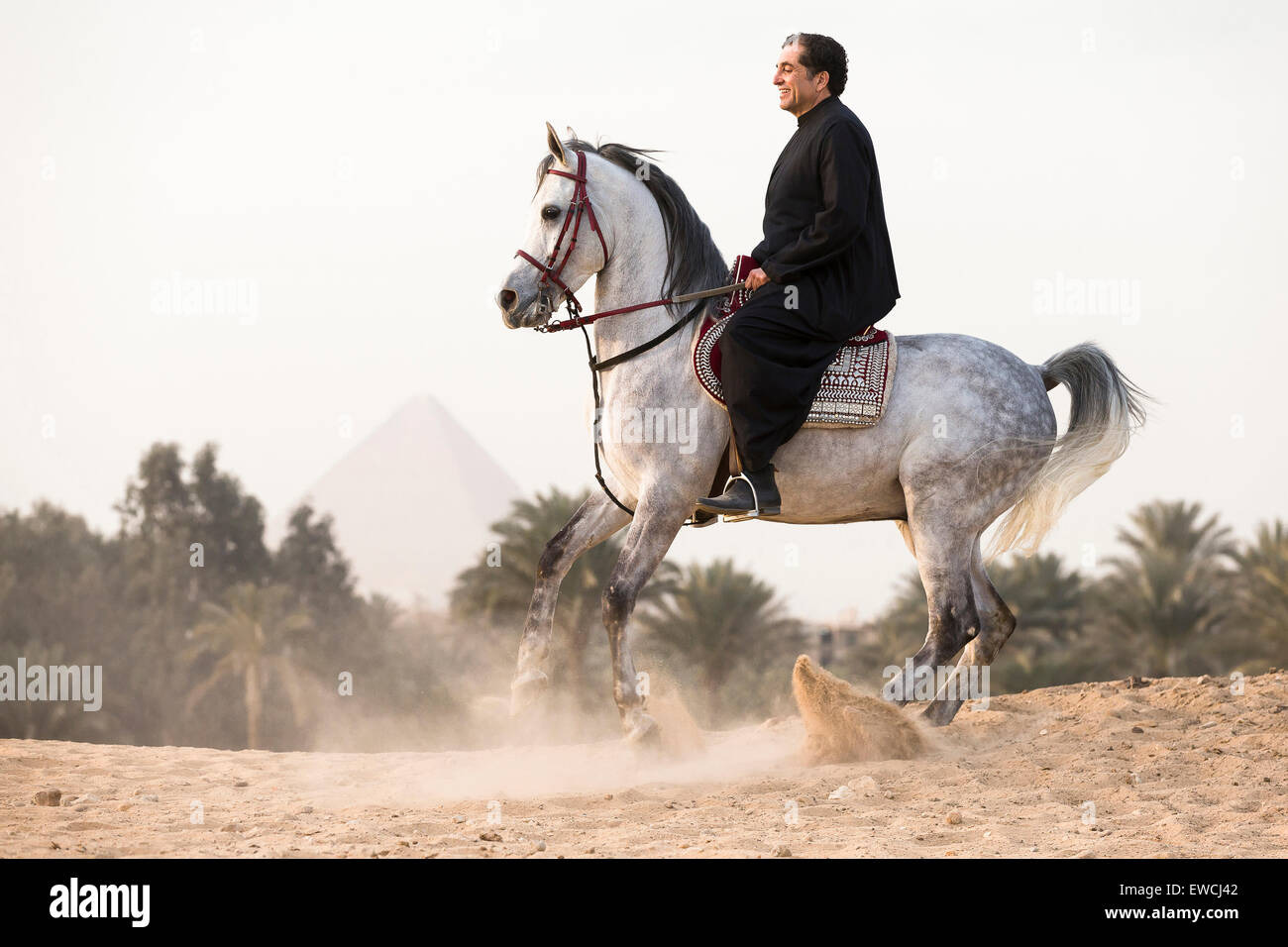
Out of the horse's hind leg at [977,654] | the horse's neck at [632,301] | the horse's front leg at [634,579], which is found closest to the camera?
the horse's front leg at [634,579]

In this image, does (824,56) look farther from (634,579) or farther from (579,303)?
(634,579)

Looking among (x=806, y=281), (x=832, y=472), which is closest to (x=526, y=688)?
(x=832, y=472)

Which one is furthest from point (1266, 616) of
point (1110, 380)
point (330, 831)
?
point (330, 831)

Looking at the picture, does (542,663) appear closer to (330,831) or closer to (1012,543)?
(330,831)

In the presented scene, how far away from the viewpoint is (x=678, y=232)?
8.22 m

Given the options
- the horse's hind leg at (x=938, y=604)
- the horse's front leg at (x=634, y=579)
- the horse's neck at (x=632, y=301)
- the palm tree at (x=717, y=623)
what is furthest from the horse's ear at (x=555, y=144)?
the palm tree at (x=717, y=623)

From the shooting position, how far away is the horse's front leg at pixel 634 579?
298 inches

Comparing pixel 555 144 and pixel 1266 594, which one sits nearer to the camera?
pixel 555 144

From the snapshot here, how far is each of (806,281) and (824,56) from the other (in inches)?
55.8

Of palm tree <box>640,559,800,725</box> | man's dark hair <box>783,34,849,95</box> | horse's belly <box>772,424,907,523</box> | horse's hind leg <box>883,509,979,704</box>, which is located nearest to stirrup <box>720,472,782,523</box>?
horse's belly <box>772,424,907,523</box>

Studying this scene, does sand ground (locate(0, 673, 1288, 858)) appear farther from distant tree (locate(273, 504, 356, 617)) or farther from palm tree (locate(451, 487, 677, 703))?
distant tree (locate(273, 504, 356, 617))

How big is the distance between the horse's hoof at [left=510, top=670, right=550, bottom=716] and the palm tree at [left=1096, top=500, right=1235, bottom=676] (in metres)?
28.5

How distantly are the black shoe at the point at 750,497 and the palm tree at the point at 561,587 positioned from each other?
19.2 m

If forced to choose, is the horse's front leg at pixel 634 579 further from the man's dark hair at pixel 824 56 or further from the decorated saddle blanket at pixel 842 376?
the man's dark hair at pixel 824 56
